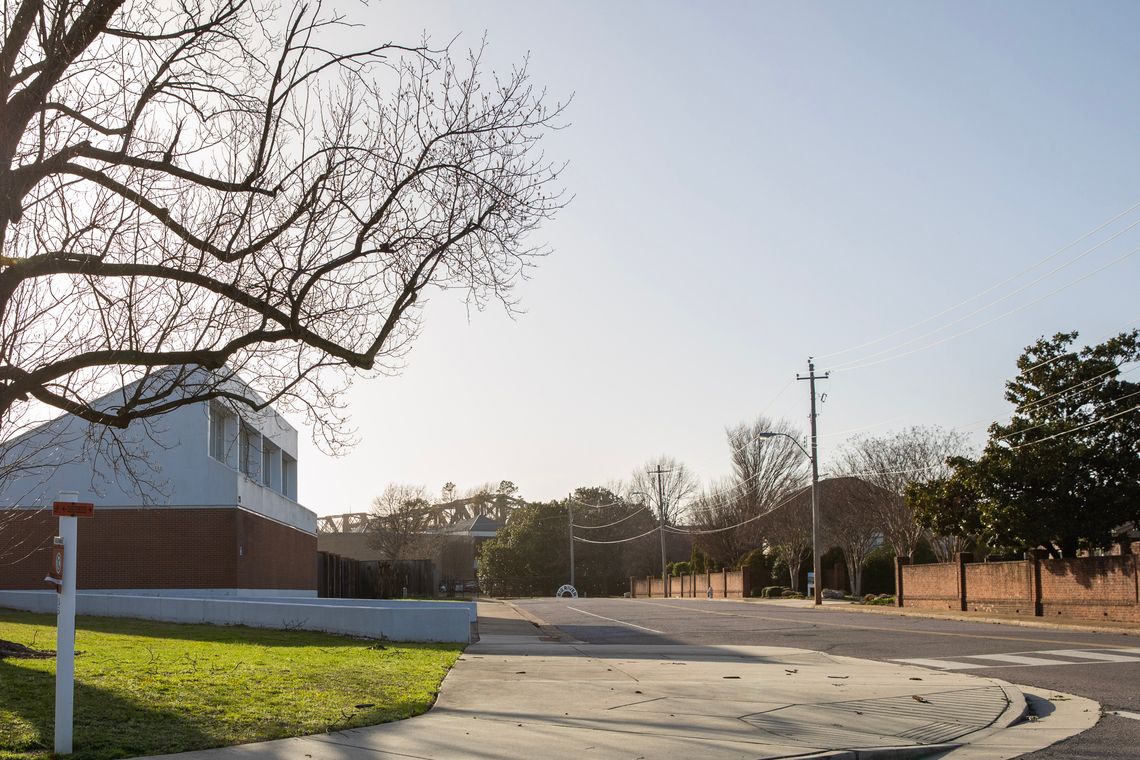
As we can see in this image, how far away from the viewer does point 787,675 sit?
13.7 meters

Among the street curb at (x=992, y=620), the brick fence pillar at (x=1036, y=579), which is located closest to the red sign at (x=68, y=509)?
the street curb at (x=992, y=620)

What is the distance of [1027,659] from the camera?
16766mm

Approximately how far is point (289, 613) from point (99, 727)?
1503 centimetres

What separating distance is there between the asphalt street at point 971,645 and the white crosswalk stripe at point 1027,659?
15 millimetres

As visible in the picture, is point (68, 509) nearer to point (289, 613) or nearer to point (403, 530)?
point (289, 613)

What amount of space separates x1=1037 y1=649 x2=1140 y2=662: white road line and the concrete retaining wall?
10.4 metres

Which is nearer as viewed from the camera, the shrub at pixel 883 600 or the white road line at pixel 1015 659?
the white road line at pixel 1015 659

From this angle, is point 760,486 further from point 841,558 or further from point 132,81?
point 132,81

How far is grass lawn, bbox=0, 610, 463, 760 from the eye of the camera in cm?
801

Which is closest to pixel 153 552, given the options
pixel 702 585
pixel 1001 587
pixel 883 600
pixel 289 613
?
pixel 289 613

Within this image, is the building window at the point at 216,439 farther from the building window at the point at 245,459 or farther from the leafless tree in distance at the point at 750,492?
the leafless tree in distance at the point at 750,492

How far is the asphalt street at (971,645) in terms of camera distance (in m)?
10.1

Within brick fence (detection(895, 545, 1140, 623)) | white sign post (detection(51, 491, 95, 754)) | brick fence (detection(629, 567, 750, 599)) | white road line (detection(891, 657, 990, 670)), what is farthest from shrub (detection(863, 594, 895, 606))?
white sign post (detection(51, 491, 95, 754))

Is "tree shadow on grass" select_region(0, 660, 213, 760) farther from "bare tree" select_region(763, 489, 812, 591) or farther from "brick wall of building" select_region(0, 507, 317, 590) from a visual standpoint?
"bare tree" select_region(763, 489, 812, 591)
